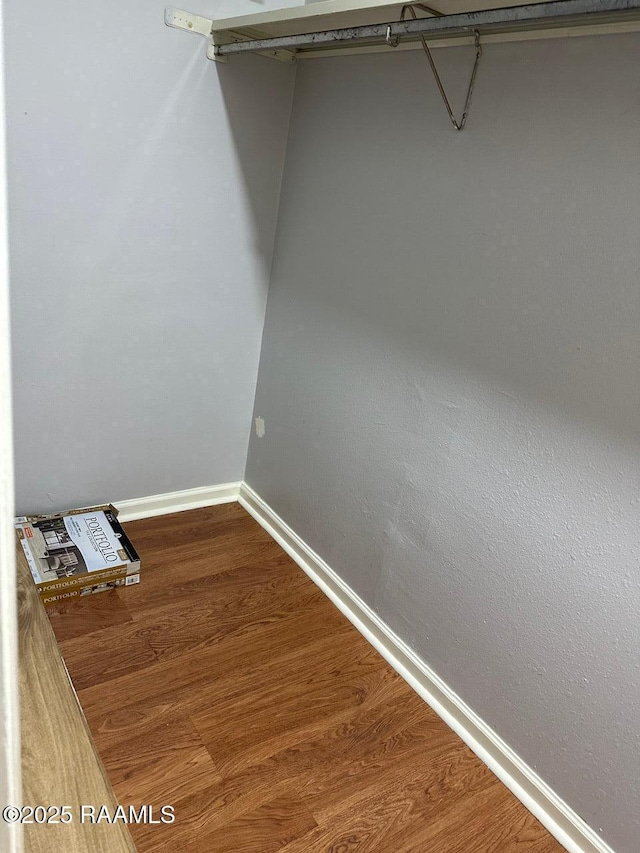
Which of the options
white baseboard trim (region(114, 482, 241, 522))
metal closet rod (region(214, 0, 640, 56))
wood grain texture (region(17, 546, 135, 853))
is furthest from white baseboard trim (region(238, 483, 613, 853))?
metal closet rod (region(214, 0, 640, 56))

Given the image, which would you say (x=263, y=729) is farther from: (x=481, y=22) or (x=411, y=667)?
(x=481, y=22)

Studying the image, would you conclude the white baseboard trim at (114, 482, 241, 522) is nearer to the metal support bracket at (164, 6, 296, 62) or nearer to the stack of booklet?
the stack of booklet

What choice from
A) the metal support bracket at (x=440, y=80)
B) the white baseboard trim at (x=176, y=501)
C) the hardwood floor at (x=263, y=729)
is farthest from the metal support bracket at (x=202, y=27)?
the hardwood floor at (x=263, y=729)

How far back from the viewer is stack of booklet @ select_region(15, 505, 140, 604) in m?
1.88

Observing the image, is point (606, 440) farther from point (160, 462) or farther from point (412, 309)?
point (160, 462)

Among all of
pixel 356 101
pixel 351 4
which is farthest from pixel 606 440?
pixel 356 101

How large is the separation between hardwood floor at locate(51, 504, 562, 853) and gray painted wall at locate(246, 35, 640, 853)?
7.0 inches

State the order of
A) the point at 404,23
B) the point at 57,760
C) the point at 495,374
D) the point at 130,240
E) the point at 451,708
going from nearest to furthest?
the point at 57,760, the point at 404,23, the point at 495,374, the point at 451,708, the point at 130,240

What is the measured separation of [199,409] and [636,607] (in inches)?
63.9

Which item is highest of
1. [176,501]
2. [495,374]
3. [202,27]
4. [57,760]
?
[202,27]

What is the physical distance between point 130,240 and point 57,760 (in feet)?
4.86

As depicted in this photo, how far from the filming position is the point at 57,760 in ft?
3.60

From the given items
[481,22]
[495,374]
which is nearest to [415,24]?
[481,22]

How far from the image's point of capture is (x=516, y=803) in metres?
1.55
